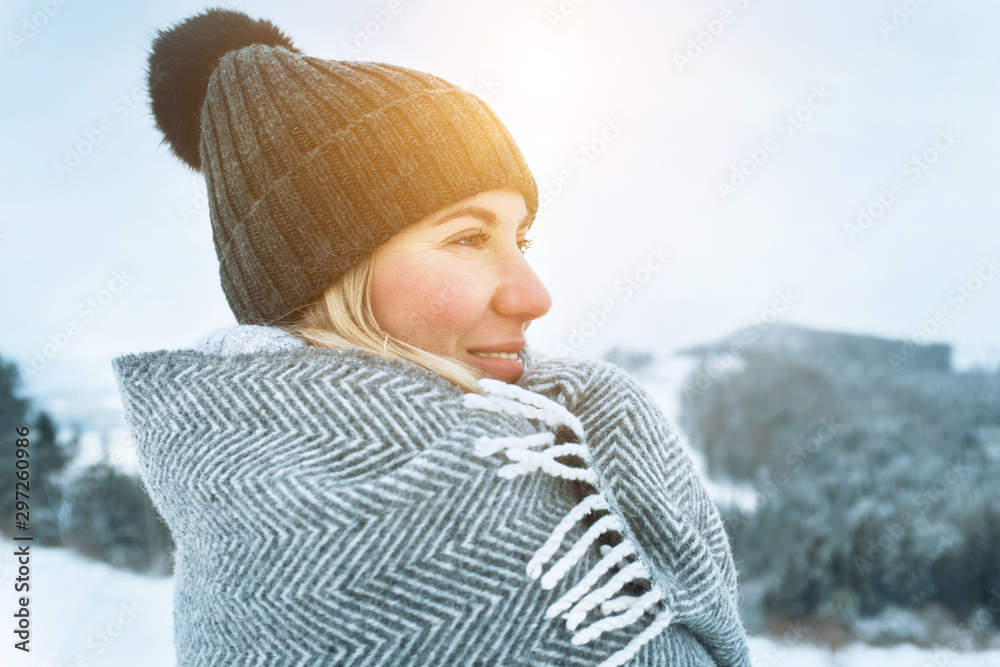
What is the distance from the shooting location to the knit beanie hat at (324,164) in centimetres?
128

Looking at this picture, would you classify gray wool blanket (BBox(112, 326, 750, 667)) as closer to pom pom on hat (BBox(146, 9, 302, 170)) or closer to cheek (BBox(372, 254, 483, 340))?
cheek (BBox(372, 254, 483, 340))

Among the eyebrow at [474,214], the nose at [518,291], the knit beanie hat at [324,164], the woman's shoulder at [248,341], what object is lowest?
the nose at [518,291]

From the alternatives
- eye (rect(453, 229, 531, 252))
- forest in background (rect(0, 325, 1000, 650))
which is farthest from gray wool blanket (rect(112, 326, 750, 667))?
forest in background (rect(0, 325, 1000, 650))

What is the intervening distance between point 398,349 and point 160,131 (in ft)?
3.47

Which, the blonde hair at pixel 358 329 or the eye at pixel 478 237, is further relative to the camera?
the eye at pixel 478 237

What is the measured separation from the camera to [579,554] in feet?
3.08

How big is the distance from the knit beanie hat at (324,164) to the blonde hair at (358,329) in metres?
0.03

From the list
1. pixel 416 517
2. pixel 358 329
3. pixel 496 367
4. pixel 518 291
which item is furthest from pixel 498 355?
pixel 416 517

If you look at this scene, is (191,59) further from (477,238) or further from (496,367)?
(496,367)

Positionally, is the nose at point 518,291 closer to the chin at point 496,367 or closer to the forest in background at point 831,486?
the chin at point 496,367

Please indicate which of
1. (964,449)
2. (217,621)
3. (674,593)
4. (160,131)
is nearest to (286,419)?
(217,621)

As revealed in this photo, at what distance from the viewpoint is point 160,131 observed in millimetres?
1696

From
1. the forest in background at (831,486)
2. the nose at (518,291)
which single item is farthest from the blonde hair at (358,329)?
the forest in background at (831,486)

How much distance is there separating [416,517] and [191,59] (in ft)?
A: 4.65
